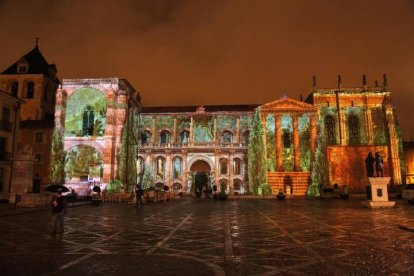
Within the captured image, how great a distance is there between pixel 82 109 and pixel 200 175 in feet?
69.4

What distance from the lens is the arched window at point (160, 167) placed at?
181ft

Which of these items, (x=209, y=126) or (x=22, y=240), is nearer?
(x=22, y=240)

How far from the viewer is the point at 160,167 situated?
55.7m

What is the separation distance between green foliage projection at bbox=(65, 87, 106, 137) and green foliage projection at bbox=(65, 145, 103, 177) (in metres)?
1.98

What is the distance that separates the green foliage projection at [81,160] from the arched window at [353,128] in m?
36.7

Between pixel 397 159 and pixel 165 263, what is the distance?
51.6 m

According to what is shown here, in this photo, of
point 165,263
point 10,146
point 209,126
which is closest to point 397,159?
point 209,126

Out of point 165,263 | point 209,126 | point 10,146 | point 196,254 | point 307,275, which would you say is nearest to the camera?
point 307,275

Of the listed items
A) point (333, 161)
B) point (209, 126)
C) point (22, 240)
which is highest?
point (209, 126)

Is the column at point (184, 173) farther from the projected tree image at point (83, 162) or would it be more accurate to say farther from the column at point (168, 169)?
the projected tree image at point (83, 162)

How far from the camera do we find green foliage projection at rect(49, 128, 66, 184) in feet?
131

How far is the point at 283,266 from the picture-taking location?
6.04 m

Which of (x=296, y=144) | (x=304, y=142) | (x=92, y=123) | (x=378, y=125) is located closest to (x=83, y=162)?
(x=92, y=123)

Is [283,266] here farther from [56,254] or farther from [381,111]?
[381,111]
